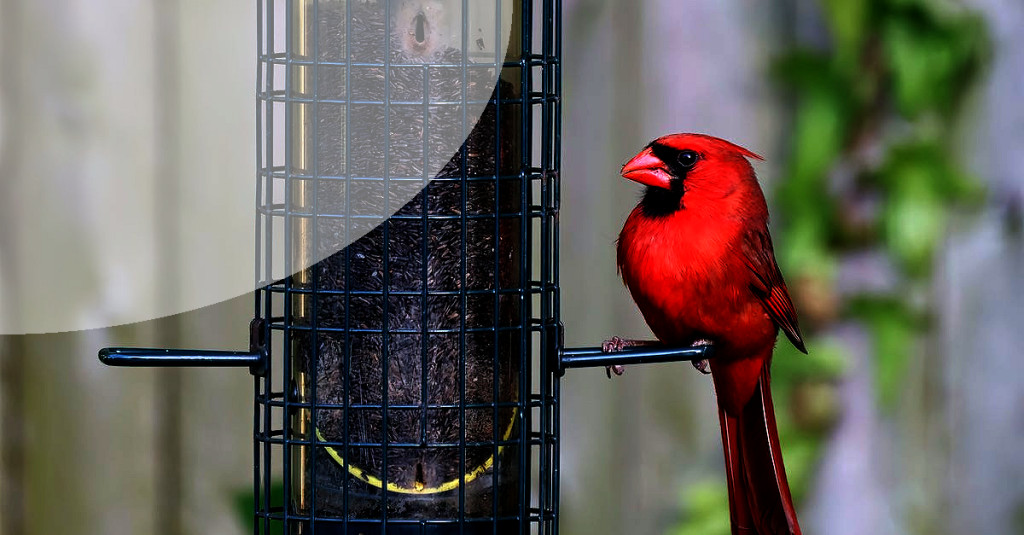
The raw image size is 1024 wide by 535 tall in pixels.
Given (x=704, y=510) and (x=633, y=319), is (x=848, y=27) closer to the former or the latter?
(x=633, y=319)

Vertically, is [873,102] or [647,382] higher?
[873,102]

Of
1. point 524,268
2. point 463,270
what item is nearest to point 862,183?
point 524,268

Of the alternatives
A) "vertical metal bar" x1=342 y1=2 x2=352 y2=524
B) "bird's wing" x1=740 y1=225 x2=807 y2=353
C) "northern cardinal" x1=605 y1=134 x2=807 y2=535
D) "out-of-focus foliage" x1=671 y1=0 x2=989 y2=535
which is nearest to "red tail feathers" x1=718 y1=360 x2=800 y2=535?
"northern cardinal" x1=605 y1=134 x2=807 y2=535

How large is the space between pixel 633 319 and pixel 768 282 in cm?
66

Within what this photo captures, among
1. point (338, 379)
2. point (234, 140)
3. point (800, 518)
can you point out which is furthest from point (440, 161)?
point (800, 518)

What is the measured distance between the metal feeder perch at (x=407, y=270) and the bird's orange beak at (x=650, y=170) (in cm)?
37

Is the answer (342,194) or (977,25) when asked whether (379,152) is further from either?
(977,25)

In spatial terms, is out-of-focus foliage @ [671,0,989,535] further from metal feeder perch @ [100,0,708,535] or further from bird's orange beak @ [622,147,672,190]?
metal feeder perch @ [100,0,708,535]

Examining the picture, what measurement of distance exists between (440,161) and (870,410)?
1652 millimetres

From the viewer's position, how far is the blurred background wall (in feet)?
11.2

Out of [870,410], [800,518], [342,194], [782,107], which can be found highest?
[782,107]

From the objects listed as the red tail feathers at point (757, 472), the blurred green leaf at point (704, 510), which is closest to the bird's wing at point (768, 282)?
the red tail feathers at point (757, 472)

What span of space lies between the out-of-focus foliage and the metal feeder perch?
3.57ft

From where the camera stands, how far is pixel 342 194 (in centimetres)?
246
